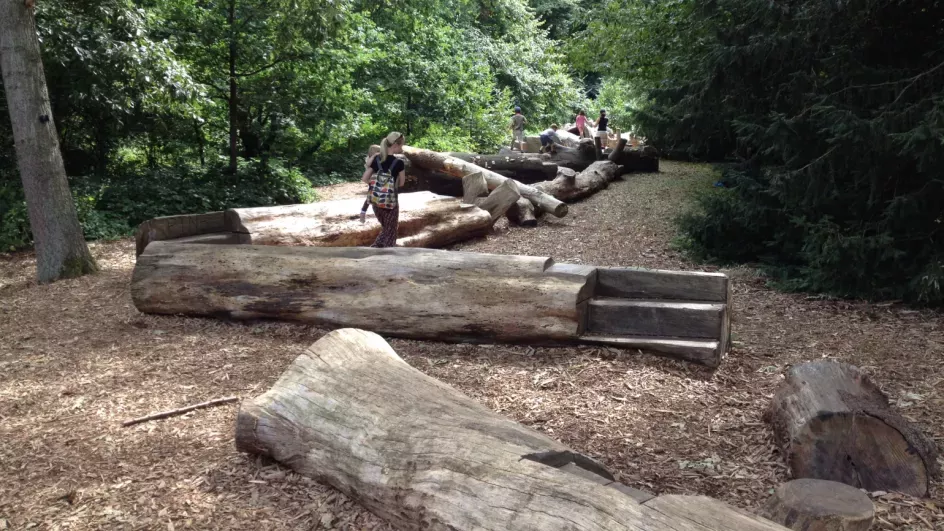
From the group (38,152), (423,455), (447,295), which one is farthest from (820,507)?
(38,152)

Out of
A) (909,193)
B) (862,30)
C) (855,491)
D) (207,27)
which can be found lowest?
(855,491)

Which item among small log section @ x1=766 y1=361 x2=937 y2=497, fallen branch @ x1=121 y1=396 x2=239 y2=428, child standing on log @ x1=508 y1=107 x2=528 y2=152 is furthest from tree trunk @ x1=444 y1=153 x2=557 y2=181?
small log section @ x1=766 y1=361 x2=937 y2=497

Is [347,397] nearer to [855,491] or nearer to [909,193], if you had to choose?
[855,491]

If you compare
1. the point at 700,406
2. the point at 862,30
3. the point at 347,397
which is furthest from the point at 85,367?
the point at 862,30

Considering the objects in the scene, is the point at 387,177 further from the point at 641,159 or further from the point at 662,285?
the point at 641,159

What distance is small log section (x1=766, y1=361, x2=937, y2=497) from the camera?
3.52 metres

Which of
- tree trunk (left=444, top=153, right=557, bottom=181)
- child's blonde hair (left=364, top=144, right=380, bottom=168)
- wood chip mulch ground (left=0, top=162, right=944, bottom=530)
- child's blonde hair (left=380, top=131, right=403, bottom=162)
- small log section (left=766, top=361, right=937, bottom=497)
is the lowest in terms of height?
wood chip mulch ground (left=0, top=162, right=944, bottom=530)

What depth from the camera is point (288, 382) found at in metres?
4.02

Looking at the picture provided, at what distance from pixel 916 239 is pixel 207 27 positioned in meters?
12.5

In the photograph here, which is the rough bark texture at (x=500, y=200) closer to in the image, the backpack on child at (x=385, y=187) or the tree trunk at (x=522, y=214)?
the tree trunk at (x=522, y=214)

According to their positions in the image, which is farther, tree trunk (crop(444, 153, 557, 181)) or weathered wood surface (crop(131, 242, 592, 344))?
tree trunk (crop(444, 153, 557, 181))

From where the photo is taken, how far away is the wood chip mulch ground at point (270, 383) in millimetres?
3514

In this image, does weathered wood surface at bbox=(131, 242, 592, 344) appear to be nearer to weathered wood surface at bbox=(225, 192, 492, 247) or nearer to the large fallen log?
weathered wood surface at bbox=(225, 192, 492, 247)

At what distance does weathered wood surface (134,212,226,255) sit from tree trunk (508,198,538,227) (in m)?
5.30
